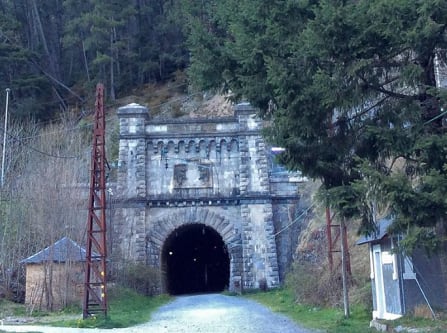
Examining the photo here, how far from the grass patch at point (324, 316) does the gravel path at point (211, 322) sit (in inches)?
19.3

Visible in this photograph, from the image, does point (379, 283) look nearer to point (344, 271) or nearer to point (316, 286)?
point (344, 271)

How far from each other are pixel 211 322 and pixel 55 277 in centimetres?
831

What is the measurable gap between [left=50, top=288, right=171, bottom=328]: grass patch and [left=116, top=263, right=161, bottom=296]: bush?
1.91 ft

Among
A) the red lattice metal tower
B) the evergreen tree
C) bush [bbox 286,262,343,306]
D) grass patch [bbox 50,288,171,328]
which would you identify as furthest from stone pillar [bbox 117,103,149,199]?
the evergreen tree

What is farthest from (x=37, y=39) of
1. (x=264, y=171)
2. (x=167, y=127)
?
(x=264, y=171)

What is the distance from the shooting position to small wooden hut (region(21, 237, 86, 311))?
24.7m

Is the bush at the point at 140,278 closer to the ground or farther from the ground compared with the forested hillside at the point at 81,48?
closer to the ground

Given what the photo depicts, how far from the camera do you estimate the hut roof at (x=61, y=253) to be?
990 inches

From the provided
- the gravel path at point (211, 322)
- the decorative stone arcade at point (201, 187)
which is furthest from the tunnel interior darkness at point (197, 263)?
the gravel path at point (211, 322)

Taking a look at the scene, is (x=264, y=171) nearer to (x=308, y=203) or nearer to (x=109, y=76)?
(x=308, y=203)

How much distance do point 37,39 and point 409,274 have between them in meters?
48.8

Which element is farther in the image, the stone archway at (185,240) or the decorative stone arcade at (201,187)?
the stone archway at (185,240)

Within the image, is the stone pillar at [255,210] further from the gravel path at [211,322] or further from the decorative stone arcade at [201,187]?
the gravel path at [211,322]

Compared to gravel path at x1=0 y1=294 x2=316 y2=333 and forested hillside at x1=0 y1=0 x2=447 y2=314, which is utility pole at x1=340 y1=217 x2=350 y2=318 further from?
forested hillside at x1=0 y1=0 x2=447 y2=314
